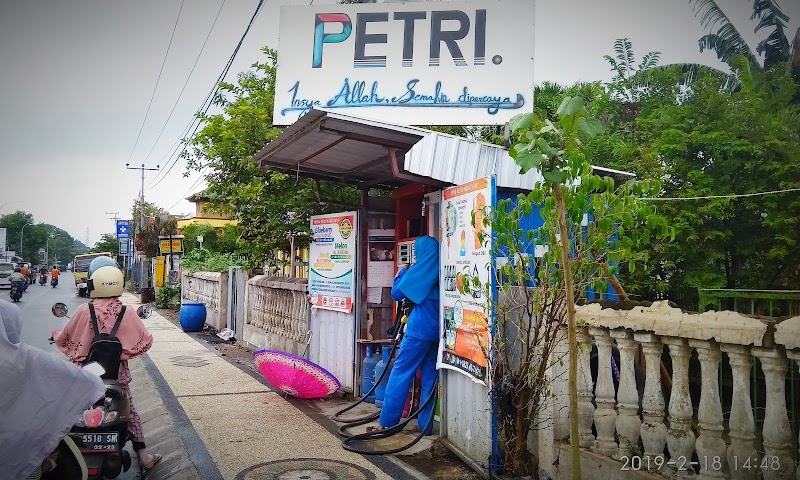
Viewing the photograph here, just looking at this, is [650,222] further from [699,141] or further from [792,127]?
[792,127]

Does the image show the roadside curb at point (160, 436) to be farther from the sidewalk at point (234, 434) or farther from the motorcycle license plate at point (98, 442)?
the motorcycle license plate at point (98, 442)

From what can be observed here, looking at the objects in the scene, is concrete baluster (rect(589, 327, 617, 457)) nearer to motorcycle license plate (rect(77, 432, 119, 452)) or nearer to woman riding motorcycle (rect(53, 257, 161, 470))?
motorcycle license plate (rect(77, 432, 119, 452))

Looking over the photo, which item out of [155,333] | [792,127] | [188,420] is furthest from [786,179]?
[155,333]

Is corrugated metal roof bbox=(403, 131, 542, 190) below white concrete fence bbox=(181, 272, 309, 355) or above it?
above

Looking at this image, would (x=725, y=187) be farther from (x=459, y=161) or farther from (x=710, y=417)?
(x=710, y=417)

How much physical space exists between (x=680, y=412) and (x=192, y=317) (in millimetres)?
12996

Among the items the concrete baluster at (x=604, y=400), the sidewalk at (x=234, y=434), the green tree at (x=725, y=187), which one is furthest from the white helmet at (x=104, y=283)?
the green tree at (x=725, y=187)

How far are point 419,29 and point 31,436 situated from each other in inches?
248

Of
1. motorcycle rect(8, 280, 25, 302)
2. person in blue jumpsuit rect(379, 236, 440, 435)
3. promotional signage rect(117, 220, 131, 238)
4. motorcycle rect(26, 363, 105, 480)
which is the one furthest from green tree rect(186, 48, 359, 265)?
promotional signage rect(117, 220, 131, 238)

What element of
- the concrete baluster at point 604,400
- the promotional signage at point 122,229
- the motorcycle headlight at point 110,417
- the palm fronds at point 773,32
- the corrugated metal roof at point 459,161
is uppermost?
the palm fronds at point 773,32

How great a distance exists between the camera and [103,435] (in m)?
4.24

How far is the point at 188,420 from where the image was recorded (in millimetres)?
6266

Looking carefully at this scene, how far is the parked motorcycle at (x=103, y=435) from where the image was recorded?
13.7ft

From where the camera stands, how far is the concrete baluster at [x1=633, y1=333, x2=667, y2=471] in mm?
3527
